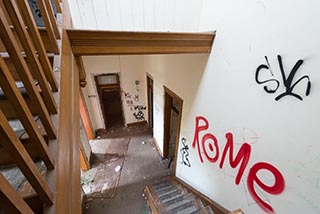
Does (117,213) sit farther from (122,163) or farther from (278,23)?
(278,23)

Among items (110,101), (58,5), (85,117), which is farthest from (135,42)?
(110,101)

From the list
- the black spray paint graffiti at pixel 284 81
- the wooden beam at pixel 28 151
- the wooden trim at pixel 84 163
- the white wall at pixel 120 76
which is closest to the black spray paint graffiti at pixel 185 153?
the black spray paint graffiti at pixel 284 81

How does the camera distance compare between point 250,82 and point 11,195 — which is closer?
point 11,195

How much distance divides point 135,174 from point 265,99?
2979 mm

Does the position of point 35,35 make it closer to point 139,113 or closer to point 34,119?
point 34,119

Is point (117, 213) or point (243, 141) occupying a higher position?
point (243, 141)

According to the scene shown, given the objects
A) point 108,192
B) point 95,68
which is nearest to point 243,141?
point 108,192

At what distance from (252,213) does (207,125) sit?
86cm

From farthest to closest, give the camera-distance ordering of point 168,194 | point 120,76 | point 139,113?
point 139,113
point 120,76
point 168,194

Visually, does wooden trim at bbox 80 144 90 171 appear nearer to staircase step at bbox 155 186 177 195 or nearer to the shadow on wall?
staircase step at bbox 155 186 177 195

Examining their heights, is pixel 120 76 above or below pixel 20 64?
below

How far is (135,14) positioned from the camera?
53.5 inches

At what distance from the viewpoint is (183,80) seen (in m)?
2.18

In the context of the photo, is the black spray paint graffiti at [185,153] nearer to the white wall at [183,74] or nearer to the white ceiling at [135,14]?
the white wall at [183,74]
